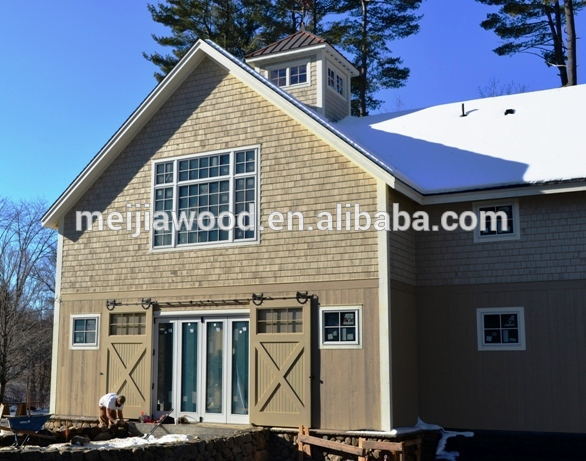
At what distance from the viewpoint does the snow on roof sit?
Result: 1312cm

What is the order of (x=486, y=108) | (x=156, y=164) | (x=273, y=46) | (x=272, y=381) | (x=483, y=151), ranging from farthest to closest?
(x=273, y=46) < (x=486, y=108) < (x=156, y=164) < (x=483, y=151) < (x=272, y=381)

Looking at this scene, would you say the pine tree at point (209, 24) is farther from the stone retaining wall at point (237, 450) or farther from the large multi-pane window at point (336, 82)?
the stone retaining wall at point (237, 450)

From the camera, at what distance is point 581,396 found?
39.6 ft

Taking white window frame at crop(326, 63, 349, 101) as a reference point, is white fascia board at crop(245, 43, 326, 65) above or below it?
above

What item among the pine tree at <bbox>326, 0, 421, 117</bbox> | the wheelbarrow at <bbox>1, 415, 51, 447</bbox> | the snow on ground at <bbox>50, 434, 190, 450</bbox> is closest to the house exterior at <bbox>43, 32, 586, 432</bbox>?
the snow on ground at <bbox>50, 434, 190, 450</bbox>

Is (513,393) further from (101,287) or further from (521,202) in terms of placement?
(101,287)

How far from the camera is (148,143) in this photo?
1534 cm

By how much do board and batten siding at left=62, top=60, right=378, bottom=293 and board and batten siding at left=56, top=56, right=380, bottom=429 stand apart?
0.07 feet

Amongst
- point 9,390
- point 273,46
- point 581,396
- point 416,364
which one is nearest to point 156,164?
point 273,46

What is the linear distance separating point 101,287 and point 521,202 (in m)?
8.71

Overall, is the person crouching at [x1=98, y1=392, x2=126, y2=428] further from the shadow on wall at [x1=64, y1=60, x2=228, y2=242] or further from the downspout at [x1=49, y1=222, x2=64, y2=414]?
the shadow on wall at [x1=64, y1=60, x2=228, y2=242]

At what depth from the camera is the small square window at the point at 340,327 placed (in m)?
12.4

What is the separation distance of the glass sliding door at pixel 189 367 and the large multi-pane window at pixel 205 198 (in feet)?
5.75

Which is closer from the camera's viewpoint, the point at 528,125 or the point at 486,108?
the point at 528,125
